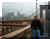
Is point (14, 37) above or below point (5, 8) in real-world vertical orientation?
below

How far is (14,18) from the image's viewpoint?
1452 mm

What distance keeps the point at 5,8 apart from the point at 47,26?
0.81m

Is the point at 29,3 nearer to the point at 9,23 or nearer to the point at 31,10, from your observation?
the point at 31,10

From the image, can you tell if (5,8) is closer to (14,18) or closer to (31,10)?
(14,18)

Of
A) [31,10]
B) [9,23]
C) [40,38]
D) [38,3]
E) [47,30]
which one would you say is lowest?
[40,38]

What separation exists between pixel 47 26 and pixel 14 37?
Answer: 586 mm

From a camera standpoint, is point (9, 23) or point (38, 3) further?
point (9, 23)

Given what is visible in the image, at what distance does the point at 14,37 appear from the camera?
4.46ft

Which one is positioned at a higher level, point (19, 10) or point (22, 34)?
point (19, 10)

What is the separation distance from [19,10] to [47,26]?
1.81 feet

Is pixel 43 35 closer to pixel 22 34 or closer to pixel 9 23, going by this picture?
pixel 22 34

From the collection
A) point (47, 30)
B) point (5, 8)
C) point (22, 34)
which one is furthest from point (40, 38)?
point (5, 8)

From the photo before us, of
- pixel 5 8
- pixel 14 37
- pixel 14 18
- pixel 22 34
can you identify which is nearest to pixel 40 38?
pixel 22 34

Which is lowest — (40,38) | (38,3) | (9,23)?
(40,38)
